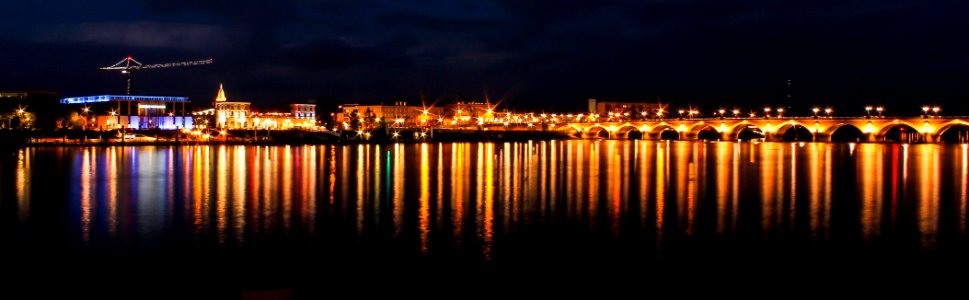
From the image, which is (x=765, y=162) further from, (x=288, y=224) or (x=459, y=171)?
(x=288, y=224)

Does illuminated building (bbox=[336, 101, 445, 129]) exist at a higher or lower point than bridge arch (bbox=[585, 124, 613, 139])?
higher

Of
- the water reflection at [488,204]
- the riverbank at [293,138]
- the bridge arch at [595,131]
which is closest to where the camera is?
the water reflection at [488,204]

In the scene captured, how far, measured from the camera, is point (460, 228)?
1212 cm

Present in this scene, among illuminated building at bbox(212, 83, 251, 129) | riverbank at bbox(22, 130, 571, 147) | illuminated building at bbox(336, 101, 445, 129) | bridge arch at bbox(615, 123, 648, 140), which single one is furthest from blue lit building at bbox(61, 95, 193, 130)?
bridge arch at bbox(615, 123, 648, 140)

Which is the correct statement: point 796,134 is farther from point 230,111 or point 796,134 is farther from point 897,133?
point 230,111

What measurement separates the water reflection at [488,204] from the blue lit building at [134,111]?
60.9m

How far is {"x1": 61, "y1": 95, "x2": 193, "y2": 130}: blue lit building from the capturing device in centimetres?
8362

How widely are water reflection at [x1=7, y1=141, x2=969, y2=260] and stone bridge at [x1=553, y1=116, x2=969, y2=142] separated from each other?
147ft

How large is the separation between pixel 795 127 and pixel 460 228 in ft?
262

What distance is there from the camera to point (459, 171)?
26.5 meters

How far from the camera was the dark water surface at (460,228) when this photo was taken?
9242 millimetres

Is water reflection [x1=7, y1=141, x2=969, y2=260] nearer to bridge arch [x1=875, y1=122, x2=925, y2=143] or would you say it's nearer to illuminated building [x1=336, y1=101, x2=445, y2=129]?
bridge arch [x1=875, y1=122, x2=925, y2=143]

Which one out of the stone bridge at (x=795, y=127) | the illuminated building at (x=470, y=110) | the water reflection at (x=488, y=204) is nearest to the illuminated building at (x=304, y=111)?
the illuminated building at (x=470, y=110)

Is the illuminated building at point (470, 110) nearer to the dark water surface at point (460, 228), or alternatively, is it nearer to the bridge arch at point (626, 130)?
the bridge arch at point (626, 130)
